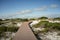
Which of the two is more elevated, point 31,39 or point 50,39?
point 31,39

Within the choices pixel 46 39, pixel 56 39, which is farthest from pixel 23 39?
pixel 56 39

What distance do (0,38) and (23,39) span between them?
3.62 m

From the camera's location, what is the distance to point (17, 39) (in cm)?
746

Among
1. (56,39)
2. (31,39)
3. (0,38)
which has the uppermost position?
(31,39)

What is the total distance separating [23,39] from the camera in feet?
24.9

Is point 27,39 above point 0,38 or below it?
above

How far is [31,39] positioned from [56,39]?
3.69 meters

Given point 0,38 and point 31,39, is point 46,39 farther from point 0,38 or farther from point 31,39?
point 0,38

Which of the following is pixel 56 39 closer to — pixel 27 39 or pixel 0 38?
pixel 27 39

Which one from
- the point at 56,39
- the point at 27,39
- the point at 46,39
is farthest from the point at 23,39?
the point at 56,39

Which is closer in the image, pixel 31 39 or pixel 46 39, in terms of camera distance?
pixel 31 39

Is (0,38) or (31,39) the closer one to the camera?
(31,39)

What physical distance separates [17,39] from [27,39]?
632mm

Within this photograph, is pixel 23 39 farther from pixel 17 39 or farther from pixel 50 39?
pixel 50 39
